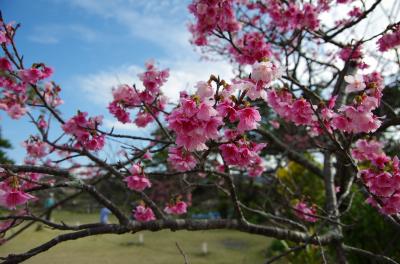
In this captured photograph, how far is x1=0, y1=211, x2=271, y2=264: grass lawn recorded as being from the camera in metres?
4.21

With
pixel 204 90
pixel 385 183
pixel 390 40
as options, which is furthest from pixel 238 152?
pixel 390 40

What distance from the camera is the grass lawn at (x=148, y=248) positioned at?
4.21 metres

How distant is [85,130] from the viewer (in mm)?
2330

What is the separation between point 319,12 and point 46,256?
3.54 metres

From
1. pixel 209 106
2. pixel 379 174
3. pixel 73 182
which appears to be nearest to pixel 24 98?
pixel 73 182

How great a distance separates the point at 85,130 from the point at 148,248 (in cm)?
409

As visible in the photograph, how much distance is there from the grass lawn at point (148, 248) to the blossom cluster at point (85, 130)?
1587 millimetres

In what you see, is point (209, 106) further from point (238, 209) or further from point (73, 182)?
point (238, 209)

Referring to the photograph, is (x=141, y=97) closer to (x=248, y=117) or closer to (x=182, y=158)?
(x=182, y=158)

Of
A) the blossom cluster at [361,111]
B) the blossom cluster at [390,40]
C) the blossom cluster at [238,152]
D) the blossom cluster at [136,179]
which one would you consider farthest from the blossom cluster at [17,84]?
the blossom cluster at [390,40]

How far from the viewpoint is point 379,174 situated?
175cm

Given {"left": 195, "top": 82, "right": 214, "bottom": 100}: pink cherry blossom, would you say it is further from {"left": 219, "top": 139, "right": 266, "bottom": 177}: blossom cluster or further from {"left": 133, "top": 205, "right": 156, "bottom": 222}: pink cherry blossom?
{"left": 133, "top": 205, "right": 156, "bottom": 222}: pink cherry blossom

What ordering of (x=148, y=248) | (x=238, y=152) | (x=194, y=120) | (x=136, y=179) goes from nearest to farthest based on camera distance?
(x=194, y=120)
(x=238, y=152)
(x=136, y=179)
(x=148, y=248)

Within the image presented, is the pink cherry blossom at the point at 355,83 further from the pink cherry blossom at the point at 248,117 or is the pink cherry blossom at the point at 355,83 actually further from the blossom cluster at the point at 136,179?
the blossom cluster at the point at 136,179
